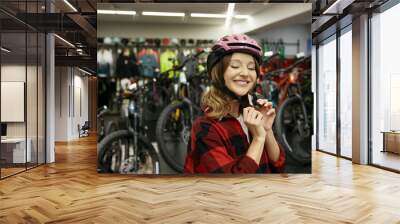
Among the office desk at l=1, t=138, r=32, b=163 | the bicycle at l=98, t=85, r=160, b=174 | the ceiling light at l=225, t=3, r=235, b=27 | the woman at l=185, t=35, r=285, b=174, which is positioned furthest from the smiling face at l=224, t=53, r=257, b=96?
the office desk at l=1, t=138, r=32, b=163

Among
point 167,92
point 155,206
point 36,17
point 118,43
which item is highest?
point 36,17

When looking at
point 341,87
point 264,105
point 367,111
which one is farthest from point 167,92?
point 341,87

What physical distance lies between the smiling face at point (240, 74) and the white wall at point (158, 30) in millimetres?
463

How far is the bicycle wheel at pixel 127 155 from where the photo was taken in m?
5.47

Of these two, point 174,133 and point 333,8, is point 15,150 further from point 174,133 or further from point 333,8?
point 333,8

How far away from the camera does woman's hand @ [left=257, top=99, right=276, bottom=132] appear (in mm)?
5418

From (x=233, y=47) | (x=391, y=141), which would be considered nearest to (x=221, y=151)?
(x=233, y=47)

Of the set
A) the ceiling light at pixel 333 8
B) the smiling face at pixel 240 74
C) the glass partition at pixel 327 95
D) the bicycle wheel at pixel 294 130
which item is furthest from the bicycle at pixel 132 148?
the glass partition at pixel 327 95

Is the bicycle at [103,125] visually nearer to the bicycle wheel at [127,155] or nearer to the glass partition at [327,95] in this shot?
the bicycle wheel at [127,155]

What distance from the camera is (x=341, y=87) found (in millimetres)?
8289

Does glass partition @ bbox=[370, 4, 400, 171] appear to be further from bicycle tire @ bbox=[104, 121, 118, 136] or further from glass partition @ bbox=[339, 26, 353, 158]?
bicycle tire @ bbox=[104, 121, 118, 136]

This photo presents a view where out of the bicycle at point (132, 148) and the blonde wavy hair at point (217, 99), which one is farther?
the bicycle at point (132, 148)

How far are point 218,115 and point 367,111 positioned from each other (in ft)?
10.8

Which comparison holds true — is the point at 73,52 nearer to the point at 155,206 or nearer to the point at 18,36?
the point at 18,36
